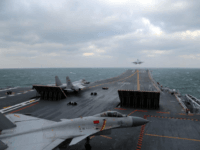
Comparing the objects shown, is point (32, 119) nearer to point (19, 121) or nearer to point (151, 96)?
point (19, 121)

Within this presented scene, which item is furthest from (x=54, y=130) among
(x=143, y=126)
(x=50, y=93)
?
(x=50, y=93)

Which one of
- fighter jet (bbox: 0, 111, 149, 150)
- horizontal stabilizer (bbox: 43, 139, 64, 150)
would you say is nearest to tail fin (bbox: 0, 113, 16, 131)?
fighter jet (bbox: 0, 111, 149, 150)

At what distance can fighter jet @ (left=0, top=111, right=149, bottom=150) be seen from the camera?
32.5 feet

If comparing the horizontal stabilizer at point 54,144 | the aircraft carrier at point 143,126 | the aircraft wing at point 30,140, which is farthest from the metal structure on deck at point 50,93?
the horizontal stabilizer at point 54,144

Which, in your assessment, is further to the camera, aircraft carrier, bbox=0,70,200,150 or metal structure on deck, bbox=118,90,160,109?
metal structure on deck, bbox=118,90,160,109

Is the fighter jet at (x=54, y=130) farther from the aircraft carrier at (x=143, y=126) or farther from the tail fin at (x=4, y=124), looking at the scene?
the aircraft carrier at (x=143, y=126)

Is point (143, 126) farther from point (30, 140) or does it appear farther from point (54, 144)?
point (30, 140)

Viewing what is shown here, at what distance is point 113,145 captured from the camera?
510 inches

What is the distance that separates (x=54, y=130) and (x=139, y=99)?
59.5 feet

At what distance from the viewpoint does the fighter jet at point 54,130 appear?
991cm

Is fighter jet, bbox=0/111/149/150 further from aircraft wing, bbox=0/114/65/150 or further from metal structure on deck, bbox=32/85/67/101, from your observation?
metal structure on deck, bbox=32/85/67/101

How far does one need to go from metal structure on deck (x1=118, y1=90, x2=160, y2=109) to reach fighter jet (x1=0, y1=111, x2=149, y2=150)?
1303 cm

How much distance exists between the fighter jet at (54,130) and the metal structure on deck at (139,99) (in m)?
13.0

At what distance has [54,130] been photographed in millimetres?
11211
